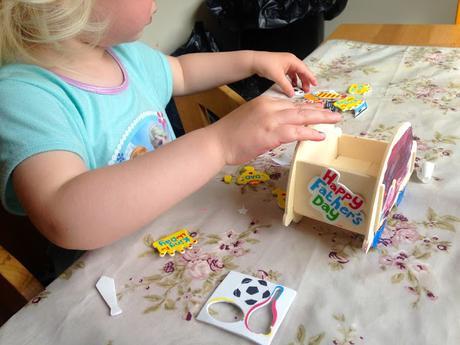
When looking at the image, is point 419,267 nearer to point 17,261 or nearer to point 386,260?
point 386,260

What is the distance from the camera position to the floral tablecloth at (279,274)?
0.36 metres

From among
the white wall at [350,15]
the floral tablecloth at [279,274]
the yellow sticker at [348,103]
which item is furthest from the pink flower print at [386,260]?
the white wall at [350,15]

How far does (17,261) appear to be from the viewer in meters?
0.46

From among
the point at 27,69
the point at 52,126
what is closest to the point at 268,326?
the point at 52,126

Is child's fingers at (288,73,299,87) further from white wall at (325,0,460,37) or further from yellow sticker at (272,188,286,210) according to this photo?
white wall at (325,0,460,37)

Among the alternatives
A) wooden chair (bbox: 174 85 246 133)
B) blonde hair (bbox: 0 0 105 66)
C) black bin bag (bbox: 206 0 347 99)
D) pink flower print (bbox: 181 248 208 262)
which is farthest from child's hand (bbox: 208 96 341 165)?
black bin bag (bbox: 206 0 347 99)

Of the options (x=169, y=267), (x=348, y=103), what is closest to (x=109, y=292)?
(x=169, y=267)

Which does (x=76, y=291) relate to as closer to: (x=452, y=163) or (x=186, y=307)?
(x=186, y=307)

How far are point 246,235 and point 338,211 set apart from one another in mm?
104

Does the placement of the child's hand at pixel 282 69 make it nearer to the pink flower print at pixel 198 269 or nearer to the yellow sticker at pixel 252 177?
the yellow sticker at pixel 252 177

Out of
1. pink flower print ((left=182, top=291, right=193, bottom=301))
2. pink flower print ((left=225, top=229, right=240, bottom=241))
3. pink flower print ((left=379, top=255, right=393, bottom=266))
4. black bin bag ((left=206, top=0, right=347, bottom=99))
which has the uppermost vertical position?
pink flower print ((left=182, top=291, right=193, bottom=301))

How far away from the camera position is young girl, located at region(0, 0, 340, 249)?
425 millimetres

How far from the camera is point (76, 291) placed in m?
0.43

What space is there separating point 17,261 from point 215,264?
0.22 meters
